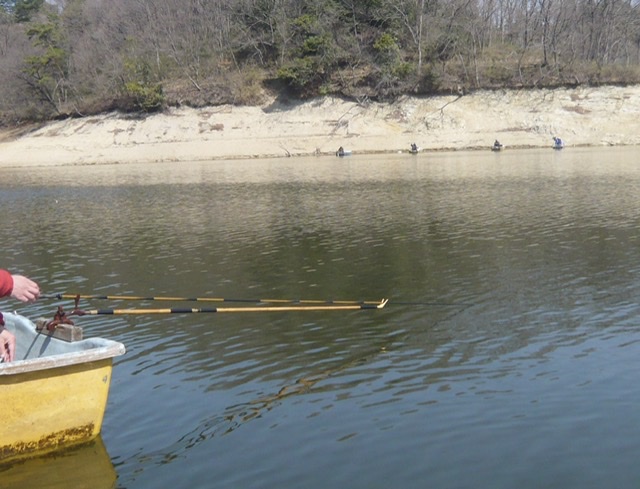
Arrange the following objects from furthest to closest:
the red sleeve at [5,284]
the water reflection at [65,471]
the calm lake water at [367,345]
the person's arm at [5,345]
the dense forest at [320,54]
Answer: the dense forest at [320,54] < the person's arm at [5,345] < the calm lake water at [367,345] < the water reflection at [65,471] < the red sleeve at [5,284]

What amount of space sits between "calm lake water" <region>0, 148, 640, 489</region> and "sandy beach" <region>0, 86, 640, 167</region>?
33649 millimetres

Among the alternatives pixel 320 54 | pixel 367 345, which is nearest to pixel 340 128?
pixel 320 54

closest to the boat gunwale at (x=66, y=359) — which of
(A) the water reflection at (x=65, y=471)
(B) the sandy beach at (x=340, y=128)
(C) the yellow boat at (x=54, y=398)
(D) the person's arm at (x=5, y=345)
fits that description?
(C) the yellow boat at (x=54, y=398)

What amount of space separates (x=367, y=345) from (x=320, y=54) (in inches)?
2524

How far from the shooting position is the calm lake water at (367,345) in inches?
351

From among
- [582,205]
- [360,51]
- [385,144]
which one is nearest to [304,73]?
[360,51]

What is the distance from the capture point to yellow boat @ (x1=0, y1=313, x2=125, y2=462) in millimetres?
8773

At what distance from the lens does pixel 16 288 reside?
8.75m

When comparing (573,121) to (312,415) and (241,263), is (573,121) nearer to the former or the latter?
(241,263)

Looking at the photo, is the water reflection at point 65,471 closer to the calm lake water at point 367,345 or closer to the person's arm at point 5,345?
the calm lake water at point 367,345

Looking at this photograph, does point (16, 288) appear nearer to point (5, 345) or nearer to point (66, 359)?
point (66, 359)

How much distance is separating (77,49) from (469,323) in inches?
3234

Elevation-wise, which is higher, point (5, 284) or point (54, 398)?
point (5, 284)

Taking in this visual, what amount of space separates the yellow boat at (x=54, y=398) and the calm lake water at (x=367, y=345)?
246 millimetres
